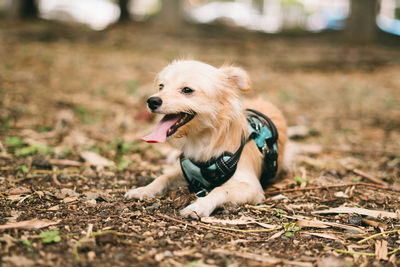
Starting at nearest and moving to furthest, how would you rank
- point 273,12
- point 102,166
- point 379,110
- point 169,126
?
point 169,126
point 102,166
point 379,110
point 273,12

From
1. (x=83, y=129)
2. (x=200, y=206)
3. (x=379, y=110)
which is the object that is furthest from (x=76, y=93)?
(x=379, y=110)

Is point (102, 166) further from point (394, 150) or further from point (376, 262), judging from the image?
point (394, 150)

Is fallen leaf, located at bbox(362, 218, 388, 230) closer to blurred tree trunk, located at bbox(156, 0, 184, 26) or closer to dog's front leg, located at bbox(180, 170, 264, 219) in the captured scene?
dog's front leg, located at bbox(180, 170, 264, 219)

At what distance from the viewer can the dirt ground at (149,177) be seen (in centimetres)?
229

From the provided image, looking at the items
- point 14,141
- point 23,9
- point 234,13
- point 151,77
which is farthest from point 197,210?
point 234,13

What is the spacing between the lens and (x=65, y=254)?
6.93 feet

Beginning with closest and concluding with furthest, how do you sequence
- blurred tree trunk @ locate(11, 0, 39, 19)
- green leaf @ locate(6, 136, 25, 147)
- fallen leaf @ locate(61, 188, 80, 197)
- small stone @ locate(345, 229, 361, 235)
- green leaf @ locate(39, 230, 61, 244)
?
green leaf @ locate(39, 230, 61, 244) → small stone @ locate(345, 229, 361, 235) → fallen leaf @ locate(61, 188, 80, 197) → green leaf @ locate(6, 136, 25, 147) → blurred tree trunk @ locate(11, 0, 39, 19)

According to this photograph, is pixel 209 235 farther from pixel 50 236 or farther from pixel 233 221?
pixel 50 236

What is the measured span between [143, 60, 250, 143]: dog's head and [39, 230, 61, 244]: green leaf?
1.03 m

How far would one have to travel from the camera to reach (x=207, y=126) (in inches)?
124

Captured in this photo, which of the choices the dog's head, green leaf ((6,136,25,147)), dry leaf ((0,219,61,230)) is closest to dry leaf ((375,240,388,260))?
the dog's head

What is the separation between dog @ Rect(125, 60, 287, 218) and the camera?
3.01 meters

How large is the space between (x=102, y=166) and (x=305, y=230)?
240 centimetres

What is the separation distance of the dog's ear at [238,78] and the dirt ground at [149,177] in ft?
3.38
